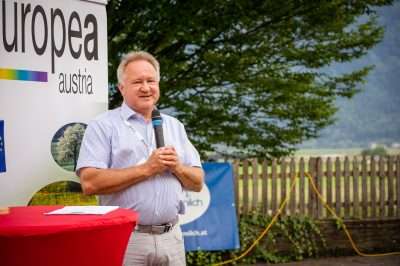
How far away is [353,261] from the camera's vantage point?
11375 mm

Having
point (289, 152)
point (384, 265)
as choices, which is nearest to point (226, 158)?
point (289, 152)

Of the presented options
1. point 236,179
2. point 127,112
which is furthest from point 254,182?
point 127,112

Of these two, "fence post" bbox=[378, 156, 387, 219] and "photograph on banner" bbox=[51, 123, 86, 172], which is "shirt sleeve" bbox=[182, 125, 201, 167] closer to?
"photograph on banner" bbox=[51, 123, 86, 172]

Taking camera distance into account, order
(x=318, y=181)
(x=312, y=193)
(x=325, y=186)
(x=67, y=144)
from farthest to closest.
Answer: (x=325, y=186) < (x=318, y=181) < (x=312, y=193) < (x=67, y=144)

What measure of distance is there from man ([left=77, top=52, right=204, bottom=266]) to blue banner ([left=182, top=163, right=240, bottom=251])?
6.32 metres

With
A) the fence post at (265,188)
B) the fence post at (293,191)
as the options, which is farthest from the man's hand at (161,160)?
the fence post at (293,191)

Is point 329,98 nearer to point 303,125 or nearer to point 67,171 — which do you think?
point 303,125

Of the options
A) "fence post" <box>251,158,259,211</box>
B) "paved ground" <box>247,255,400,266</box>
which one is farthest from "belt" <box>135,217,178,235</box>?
"fence post" <box>251,158,259,211</box>

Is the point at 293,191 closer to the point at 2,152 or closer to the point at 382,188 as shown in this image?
the point at 382,188

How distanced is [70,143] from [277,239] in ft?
23.0

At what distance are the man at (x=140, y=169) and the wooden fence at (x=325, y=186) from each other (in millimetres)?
7361

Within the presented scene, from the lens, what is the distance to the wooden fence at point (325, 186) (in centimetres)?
1187

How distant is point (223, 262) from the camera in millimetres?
10852

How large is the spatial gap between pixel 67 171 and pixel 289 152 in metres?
7.70
